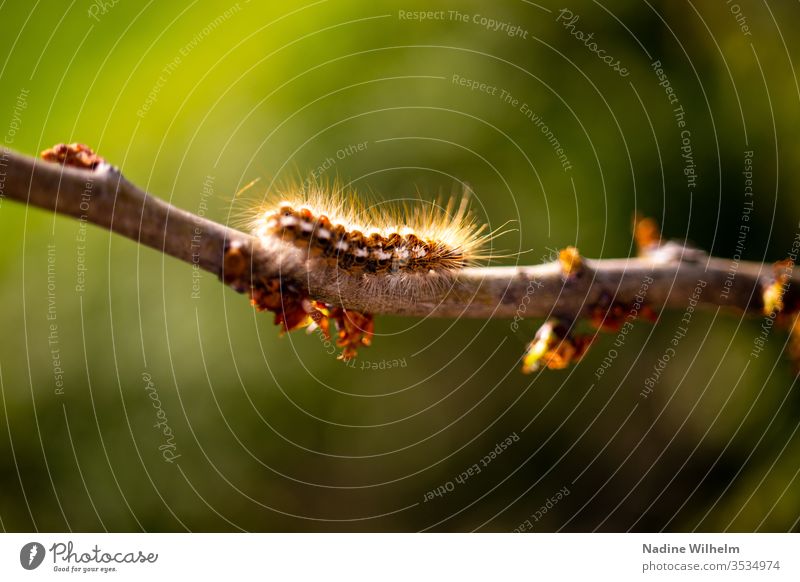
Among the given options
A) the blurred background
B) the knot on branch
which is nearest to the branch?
the knot on branch

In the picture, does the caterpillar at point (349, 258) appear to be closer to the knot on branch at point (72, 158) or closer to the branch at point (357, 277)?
the branch at point (357, 277)

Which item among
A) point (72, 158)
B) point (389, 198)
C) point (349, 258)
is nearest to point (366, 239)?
point (349, 258)

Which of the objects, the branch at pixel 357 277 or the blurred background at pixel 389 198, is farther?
the blurred background at pixel 389 198

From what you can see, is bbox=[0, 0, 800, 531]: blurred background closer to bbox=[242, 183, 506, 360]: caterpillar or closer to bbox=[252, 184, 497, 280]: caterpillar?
bbox=[252, 184, 497, 280]: caterpillar

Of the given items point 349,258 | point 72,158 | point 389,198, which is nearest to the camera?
point 72,158

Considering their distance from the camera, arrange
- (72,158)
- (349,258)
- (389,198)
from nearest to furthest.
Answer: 1. (72,158)
2. (349,258)
3. (389,198)

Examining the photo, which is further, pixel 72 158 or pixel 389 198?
pixel 389 198

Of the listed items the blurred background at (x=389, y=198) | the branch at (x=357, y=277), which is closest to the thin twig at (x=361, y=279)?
the branch at (x=357, y=277)

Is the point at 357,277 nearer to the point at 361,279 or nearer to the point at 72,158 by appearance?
the point at 361,279
